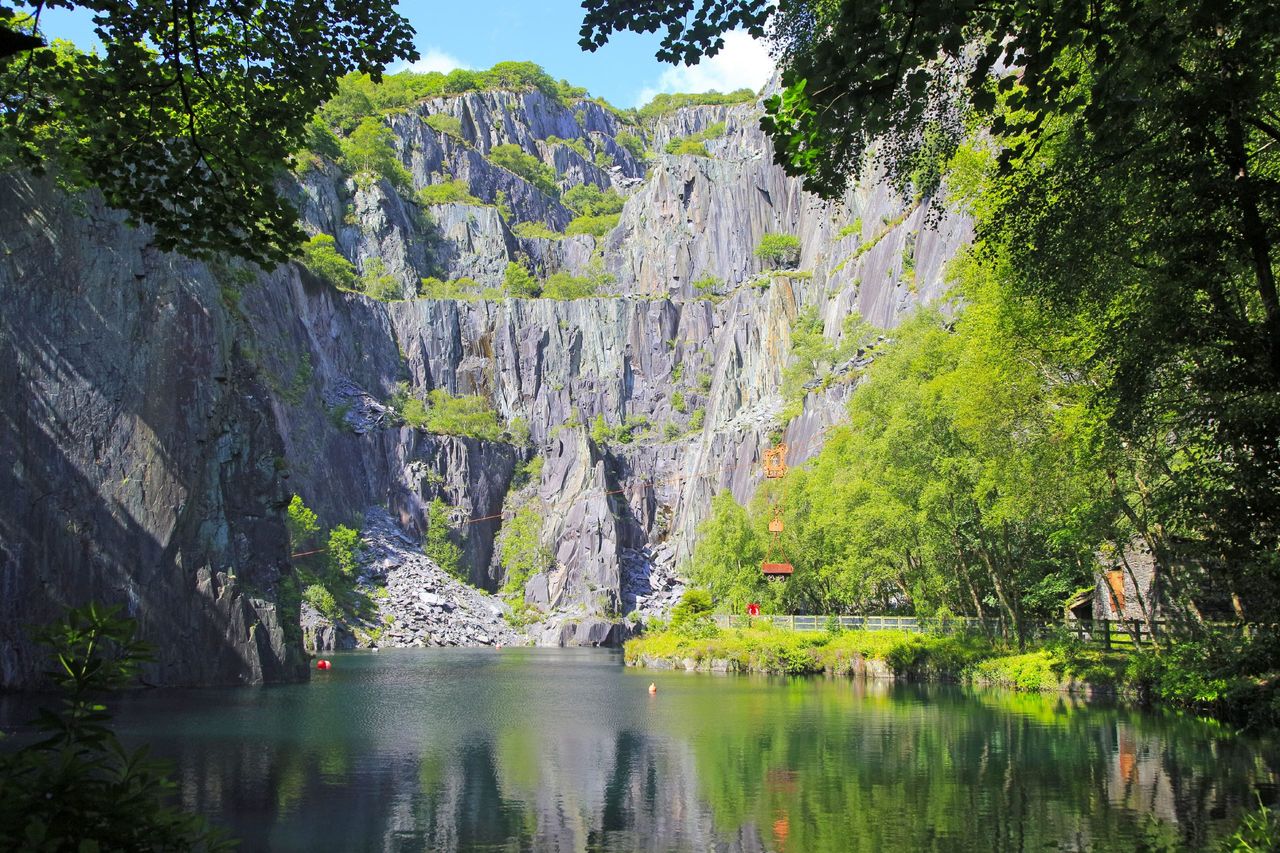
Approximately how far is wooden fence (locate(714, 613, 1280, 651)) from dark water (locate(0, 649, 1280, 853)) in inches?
133

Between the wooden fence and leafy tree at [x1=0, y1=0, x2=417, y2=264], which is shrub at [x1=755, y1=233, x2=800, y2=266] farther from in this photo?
leafy tree at [x1=0, y1=0, x2=417, y2=264]

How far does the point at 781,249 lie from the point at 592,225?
45.9m

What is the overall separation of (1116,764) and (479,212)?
138m

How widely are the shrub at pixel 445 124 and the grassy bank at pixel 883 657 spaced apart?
118 metres

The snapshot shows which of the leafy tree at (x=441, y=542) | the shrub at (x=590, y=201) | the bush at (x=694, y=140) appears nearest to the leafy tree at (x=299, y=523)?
the leafy tree at (x=441, y=542)

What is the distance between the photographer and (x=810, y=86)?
8.23 metres

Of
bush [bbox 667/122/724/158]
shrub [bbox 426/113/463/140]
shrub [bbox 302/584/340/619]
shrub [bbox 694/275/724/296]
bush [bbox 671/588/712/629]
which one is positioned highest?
bush [bbox 667/122/724/158]

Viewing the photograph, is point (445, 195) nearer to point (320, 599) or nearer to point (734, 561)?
point (320, 599)

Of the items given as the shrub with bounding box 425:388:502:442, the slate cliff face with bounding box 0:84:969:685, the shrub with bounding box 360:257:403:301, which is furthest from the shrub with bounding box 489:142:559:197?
the shrub with bounding box 425:388:502:442

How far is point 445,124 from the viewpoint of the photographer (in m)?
162

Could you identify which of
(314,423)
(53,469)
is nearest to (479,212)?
(314,423)

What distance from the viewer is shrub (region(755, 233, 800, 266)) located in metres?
127

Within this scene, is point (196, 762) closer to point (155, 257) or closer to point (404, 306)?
point (155, 257)

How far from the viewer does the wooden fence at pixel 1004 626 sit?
97.3 feet
